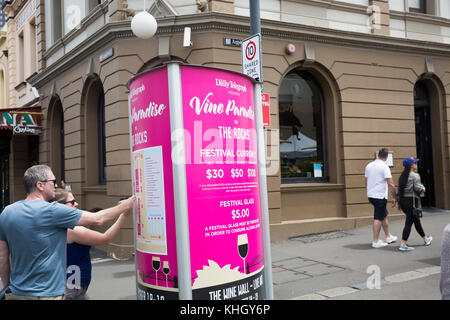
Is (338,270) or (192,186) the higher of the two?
(192,186)

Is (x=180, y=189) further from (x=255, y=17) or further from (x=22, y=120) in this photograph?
(x=22, y=120)

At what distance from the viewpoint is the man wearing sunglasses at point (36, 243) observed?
293 cm

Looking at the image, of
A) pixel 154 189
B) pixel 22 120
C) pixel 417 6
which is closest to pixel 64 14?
pixel 22 120

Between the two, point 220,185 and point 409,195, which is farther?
point 409,195

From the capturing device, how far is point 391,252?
7.77 m

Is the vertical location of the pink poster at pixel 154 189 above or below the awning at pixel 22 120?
below

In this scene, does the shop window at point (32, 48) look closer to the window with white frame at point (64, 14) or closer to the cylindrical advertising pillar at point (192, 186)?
the window with white frame at point (64, 14)

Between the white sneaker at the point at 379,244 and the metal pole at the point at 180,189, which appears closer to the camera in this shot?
the metal pole at the point at 180,189

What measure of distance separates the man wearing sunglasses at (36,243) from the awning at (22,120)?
12.9 m

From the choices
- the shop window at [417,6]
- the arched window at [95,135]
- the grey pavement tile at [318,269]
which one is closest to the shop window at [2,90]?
the arched window at [95,135]

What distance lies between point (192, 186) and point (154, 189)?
313 millimetres

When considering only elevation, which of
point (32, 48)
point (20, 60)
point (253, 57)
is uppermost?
point (20, 60)

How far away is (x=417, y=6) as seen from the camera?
12.9m
